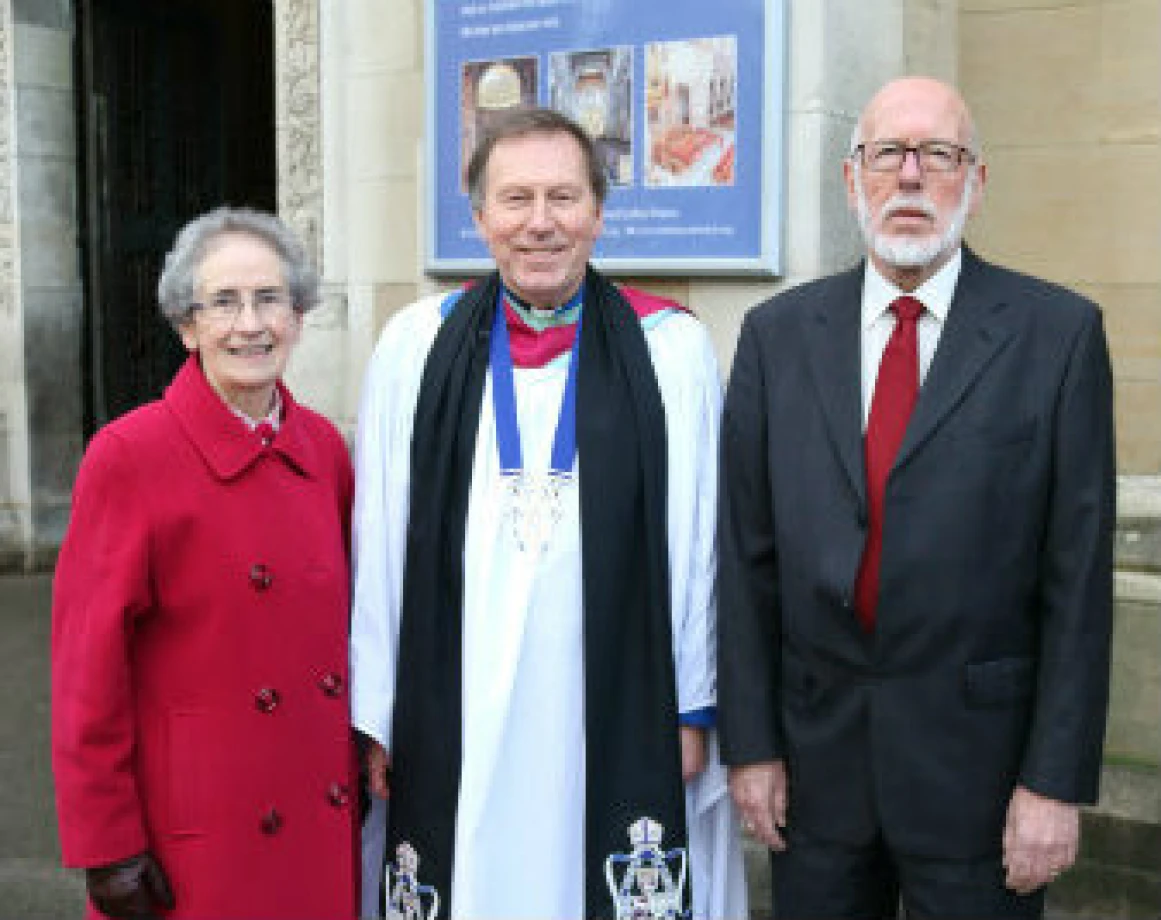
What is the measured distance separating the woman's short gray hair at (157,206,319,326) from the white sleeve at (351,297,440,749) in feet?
1.00

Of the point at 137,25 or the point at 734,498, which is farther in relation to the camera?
the point at 137,25

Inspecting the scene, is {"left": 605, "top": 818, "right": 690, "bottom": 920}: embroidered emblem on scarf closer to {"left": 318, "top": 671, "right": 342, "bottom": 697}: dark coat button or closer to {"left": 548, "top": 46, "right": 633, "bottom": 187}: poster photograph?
{"left": 318, "top": 671, "right": 342, "bottom": 697}: dark coat button

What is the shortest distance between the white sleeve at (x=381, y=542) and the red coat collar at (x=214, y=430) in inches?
9.6

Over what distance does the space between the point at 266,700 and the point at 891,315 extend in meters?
1.27

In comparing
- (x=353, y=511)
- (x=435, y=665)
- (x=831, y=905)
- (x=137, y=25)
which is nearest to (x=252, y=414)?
(x=353, y=511)

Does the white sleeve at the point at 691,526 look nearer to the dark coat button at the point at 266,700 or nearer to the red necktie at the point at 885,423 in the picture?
the red necktie at the point at 885,423

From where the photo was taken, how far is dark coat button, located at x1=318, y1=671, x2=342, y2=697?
8.61ft

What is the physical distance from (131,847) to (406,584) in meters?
0.70

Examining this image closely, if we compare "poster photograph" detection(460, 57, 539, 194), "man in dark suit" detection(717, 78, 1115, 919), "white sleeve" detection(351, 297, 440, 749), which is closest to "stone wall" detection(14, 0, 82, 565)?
"poster photograph" detection(460, 57, 539, 194)

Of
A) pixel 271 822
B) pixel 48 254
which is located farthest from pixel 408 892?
pixel 48 254

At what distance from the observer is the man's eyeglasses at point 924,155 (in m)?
2.47

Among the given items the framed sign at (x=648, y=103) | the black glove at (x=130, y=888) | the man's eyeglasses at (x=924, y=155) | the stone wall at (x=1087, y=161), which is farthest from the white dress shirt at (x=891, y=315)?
the stone wall at (x=1087, y=161)

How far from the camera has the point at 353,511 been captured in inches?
113

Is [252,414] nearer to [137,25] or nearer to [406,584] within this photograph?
[406,584]
